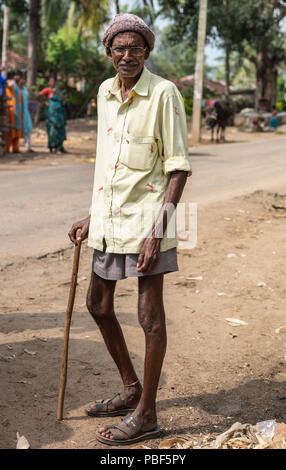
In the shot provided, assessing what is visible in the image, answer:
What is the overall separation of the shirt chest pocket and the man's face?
292mm

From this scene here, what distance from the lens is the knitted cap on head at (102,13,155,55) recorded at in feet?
9.12

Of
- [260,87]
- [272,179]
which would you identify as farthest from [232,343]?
[260,87]

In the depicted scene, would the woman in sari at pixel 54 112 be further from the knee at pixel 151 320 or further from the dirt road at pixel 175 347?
the knee at pixel 151 320

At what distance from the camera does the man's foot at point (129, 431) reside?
296 centimetres

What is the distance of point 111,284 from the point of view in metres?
3.03

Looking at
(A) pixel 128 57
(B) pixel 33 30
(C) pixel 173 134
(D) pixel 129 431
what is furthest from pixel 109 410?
(B) pixel 33 30

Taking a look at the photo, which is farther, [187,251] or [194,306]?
[187,251]

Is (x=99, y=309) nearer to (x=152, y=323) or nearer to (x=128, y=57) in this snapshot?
(x=152, y=323)

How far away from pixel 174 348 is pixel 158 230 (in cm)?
165

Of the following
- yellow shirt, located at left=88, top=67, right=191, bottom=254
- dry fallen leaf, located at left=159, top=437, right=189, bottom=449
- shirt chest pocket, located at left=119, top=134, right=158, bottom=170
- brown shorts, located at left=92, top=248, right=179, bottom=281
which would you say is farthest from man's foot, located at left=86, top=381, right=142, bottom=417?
shirt chest pocket, located at left=119, top=134, right=158, bottom=170
